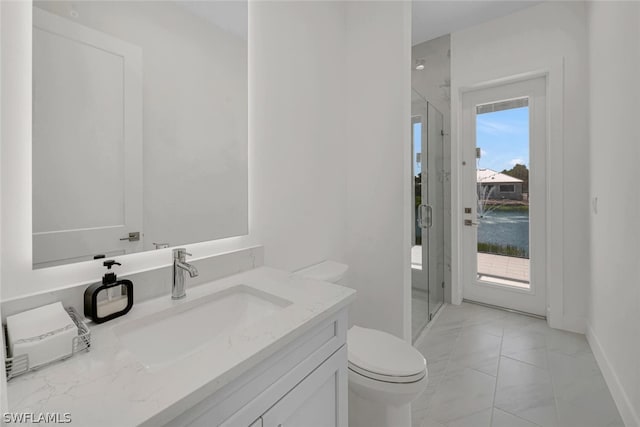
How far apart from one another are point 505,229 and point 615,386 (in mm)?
1457

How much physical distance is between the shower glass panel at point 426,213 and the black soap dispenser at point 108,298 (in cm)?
189

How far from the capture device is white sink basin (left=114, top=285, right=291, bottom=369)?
80cm

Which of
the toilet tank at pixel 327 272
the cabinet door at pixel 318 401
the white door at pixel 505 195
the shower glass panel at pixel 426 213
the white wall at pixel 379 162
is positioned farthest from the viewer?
the white door at pixel 505 195

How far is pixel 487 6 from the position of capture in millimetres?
2557

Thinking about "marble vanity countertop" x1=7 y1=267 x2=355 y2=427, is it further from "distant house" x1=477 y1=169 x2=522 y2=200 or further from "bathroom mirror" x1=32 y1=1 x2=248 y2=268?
"distant house" x1=477 y1=169 x2=522 y2=200

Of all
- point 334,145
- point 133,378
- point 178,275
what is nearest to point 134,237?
point 178,275

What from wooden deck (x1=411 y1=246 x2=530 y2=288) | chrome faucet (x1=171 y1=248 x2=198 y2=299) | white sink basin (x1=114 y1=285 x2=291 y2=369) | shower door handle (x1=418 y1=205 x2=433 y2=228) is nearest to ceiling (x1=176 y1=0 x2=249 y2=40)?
chrome faucet (x1=171 y1=248 x2=198 y2=299)

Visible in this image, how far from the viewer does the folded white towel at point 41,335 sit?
1.94 ft

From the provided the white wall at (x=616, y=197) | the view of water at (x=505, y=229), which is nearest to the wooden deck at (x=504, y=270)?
the view of water at (x=505, y=229)

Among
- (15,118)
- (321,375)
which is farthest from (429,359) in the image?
(15,118)

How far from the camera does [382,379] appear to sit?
3.93ft

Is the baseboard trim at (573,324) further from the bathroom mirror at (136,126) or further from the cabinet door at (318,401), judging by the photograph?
the bathroom mirror at (136,126)

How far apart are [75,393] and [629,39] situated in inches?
102

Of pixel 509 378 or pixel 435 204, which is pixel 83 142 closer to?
pixel 509 378
